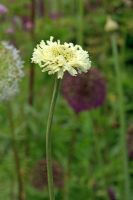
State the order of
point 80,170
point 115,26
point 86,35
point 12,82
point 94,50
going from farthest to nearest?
point 86,35 → point 94,50 → point 80,170 → point 115,26 → point 12,82

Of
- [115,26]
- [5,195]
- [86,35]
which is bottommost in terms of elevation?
[5,195]

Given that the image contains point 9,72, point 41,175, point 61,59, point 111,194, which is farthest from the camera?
point 111,194

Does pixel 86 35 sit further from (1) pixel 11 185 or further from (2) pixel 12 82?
(2) pixel 12 82

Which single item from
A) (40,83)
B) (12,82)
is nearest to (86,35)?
(40,83)

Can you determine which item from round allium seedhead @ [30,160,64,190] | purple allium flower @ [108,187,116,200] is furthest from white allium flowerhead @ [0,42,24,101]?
purple allium flower @ [108,187,116,200]

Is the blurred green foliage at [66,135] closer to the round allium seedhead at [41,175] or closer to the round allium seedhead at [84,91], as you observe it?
the round allium seedhead at [41,175]

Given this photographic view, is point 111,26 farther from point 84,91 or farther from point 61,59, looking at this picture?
point 61,59

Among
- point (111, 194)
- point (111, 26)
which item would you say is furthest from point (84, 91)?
point (111, 194)
